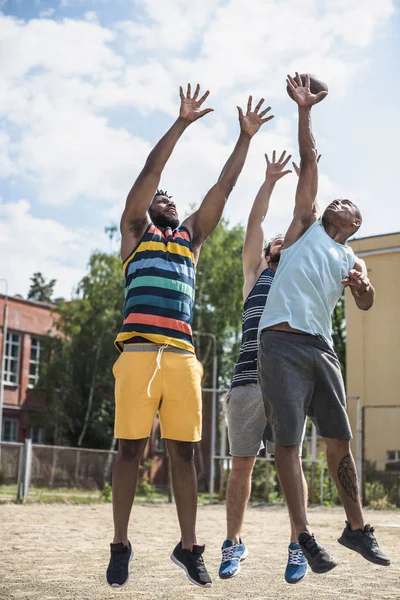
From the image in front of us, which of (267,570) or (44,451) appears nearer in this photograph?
(267,570)

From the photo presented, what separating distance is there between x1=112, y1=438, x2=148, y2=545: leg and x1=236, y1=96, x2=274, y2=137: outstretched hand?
248cm

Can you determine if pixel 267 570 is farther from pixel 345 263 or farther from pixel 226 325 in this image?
pixel 226 325

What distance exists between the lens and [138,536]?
1252cm

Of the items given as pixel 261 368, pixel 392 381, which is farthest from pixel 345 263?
pixel 392 381

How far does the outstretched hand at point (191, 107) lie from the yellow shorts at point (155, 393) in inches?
66.2

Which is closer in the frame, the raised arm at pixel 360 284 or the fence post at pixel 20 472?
the raised arm at pixel 360 284

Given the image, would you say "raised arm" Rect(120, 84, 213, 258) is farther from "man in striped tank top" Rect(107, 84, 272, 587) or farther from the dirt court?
the dirt court

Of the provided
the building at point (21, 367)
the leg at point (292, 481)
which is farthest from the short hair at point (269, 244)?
the building at point (21, 367)

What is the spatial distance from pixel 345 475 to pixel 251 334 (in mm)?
1394

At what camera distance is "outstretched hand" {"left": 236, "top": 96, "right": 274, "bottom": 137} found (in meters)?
6.64

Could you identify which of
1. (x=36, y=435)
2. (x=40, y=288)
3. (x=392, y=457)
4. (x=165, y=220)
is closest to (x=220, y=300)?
(x=36, y=435)

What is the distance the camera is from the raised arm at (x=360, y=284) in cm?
567

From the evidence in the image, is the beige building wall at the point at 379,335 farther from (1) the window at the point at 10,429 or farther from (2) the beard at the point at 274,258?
(1) the window at the point at 10,429

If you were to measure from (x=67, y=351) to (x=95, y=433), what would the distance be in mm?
4491
